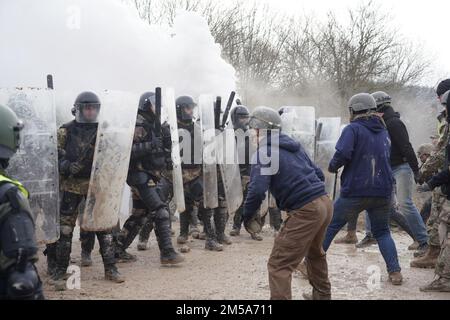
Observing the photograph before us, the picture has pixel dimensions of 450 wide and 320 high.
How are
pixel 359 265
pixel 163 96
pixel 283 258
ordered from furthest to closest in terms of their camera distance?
pixel 163 96 < pixel 359 265 < pixel 283 258

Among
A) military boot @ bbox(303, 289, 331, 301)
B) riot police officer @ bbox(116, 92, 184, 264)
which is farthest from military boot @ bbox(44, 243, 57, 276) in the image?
military boot @ bbox(303, 289, 331, 301)

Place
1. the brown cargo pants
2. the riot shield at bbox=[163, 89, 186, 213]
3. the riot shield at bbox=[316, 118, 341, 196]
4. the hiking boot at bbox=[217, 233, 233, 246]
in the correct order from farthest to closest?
the riot shield at bbox=[316, 118, 341, 196], the hiking boot at bbox=[217, 233, 233, 246], the riot shield at bbox=[163, 89, 186, 213], the brown cargo pants

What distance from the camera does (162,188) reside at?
6523 millimetres

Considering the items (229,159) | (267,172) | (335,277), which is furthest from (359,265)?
(267,172)

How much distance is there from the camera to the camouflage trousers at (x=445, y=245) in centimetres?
474

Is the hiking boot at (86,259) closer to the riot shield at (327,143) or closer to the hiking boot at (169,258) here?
the hiking boot at (169,258)

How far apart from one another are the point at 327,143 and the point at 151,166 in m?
3.51

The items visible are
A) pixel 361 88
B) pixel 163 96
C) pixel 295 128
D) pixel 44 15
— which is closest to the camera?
pixel 163 96

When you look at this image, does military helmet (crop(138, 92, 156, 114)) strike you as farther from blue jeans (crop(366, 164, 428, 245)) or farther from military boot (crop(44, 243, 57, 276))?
blue jeans (crop(366, 164, 428, 245))

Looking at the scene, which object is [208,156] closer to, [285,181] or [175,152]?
[175,152]

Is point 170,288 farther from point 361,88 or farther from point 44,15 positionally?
point 361,88

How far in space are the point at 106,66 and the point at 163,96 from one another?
7270 mm

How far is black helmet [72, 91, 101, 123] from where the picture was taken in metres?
5.18

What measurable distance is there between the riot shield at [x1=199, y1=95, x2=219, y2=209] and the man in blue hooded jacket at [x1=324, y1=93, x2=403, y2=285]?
2.11 metres
